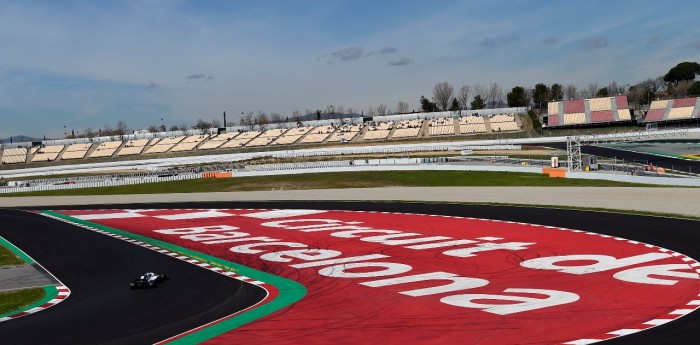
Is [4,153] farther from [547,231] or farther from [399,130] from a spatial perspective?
[547,231]

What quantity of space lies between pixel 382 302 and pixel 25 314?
9.20m

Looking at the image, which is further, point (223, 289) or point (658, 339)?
point (223, 289)

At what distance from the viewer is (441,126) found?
129 m

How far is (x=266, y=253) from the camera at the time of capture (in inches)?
960

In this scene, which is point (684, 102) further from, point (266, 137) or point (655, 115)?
point (266, 137)

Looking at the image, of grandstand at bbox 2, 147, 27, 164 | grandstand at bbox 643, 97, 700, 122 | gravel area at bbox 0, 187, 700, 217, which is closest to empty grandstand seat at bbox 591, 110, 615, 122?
grandstand at bbox 643, 97, 700, 122

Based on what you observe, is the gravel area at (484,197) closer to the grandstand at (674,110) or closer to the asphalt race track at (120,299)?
the asphalt race track at (120,299)

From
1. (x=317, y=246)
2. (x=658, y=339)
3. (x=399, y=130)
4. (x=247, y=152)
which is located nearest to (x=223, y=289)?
(x=317, y=246)

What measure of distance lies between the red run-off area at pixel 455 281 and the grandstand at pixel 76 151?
116 m

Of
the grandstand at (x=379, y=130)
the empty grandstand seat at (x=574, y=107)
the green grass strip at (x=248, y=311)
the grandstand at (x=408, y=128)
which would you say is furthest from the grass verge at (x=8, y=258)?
the empty grandstand seat at (x=574, y=107)

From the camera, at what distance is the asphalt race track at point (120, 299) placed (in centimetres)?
1371

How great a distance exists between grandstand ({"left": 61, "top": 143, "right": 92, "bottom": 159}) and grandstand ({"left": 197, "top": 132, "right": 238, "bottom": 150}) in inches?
1071

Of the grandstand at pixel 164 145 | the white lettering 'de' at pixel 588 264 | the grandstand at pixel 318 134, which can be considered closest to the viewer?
the white lettering 'de' at pixel 588 264

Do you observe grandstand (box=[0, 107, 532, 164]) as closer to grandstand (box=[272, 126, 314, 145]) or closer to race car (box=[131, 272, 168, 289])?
grandstand (box=[272, 126, 314, 145])
